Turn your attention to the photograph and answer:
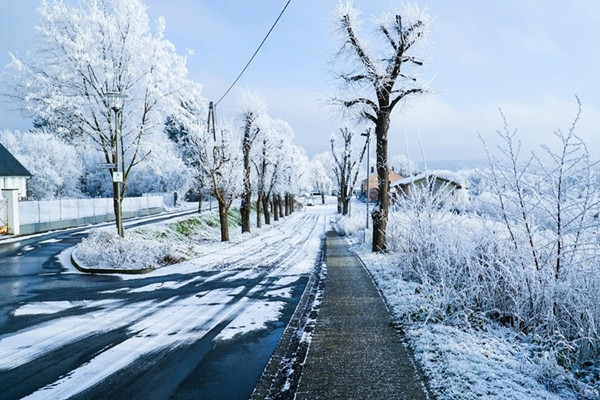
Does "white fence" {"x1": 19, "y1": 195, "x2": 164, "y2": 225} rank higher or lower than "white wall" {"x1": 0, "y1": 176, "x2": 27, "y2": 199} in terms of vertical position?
lower

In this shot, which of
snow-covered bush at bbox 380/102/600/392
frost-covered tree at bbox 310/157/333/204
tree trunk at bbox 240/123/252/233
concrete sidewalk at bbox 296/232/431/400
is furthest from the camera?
frost-covered tree at bbox 310/157/333/204

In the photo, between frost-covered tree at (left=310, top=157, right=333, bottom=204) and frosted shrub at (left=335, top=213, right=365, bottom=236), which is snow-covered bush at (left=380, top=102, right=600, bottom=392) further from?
frost-covered tree at (left=310, top=157, right=333, bottom=204)

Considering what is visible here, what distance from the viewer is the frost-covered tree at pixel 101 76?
15266 millimetres

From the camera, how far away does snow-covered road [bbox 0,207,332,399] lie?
4.87 meters

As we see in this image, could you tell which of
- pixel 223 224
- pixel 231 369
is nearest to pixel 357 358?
pixel 231 369

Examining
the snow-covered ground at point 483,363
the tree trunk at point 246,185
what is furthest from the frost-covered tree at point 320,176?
the snow-covered ground at point 483,363

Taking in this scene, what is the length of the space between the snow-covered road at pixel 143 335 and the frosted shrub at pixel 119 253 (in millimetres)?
1318

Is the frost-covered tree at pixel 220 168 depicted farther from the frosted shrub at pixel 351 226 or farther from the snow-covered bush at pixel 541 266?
the snow-covered bush at pixel 541 266

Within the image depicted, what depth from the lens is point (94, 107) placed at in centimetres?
1606

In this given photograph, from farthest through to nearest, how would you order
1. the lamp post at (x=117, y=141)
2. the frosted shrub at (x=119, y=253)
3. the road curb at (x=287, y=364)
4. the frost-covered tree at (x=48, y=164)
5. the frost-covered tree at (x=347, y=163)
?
the frost-covered tree at (x=48, y=164), the frost-covered tree at (x=347, y=163), the lamp post at (x=117, y=141), the frosted shrub at (x=119, y=253), the road curb at (x=287, y=364)

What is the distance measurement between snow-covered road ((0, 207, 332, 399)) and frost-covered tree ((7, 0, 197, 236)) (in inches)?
254

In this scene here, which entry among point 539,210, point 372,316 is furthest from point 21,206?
point 539,210

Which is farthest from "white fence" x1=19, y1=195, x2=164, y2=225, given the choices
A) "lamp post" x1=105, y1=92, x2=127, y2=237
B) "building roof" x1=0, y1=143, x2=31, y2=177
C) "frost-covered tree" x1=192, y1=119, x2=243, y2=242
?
"lamp post" x1=105, y1=92, x2=127, y2=237

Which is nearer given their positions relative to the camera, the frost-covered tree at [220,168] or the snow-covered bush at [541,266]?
the snow-covered bush at [541,266]
